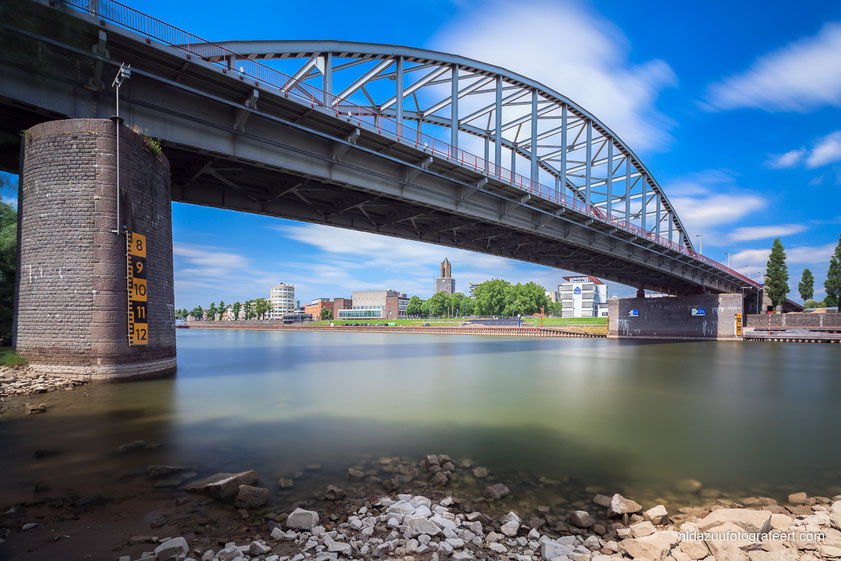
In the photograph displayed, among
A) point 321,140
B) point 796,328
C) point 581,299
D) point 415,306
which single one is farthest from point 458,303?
point 321,140

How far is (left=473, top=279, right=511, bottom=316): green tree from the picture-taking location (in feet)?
397

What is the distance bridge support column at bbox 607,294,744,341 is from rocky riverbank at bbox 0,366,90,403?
67925mm

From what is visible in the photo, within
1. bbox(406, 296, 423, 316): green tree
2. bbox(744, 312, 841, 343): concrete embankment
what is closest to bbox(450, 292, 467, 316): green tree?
bbox(406, 296, 423, 316): green tree

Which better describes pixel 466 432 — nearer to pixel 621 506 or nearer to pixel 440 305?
pixel 621 506

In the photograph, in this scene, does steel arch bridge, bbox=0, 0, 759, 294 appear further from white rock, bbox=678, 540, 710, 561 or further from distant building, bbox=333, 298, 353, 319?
distant building, bbox=333, 298, 353, 319

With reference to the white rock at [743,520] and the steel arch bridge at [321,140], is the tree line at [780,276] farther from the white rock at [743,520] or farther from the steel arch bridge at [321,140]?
the white rock at [743,520]

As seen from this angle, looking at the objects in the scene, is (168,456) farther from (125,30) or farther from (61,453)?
(125,30)

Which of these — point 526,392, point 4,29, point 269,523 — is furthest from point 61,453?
point 526,392

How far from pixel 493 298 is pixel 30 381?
113868 millimetres

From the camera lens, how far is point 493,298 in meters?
122

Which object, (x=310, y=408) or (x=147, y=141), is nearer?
(x=310, y=408)

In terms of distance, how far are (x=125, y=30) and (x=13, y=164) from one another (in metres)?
10.0

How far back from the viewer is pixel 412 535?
15.8ft

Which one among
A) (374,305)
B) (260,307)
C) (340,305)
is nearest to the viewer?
(374,305)
